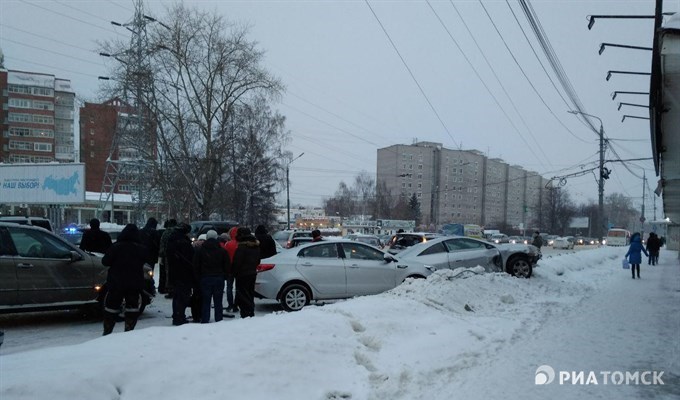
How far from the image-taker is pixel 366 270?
1205cm

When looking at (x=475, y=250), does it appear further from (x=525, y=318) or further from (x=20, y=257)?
(x=20, y=257)

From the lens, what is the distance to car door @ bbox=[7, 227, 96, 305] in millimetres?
9039

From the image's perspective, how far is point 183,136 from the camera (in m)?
36.9

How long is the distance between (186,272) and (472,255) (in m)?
9.24

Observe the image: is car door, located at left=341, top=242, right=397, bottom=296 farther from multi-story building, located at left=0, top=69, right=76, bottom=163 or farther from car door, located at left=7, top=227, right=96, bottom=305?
multi-story building, located at left=0, top=69, right=76, bottom=163

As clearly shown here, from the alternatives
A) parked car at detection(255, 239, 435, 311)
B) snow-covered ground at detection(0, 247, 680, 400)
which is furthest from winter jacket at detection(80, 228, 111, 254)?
parked car at detection(255, 239, 435, 311)

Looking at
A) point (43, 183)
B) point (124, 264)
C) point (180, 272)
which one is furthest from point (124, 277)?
point (43, 183)

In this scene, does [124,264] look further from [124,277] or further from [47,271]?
[47,271]

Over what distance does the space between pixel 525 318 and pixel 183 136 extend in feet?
102

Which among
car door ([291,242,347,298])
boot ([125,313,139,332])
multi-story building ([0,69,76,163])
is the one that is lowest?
boot ([125,313,139,332])

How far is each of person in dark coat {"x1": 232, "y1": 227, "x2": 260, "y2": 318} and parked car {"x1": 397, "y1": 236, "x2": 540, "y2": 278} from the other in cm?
528

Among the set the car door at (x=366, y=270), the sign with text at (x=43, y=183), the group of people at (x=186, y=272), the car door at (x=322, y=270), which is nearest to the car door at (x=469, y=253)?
the car door at (x=366, y=270)

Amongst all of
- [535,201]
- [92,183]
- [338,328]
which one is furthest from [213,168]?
[535,201]

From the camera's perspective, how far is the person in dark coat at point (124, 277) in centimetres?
761
